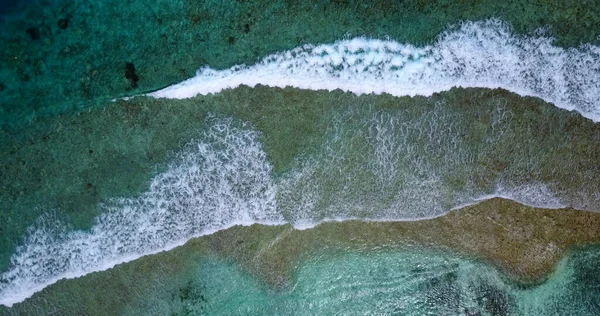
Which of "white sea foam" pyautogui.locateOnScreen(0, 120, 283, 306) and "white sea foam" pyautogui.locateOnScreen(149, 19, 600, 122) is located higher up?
"white sea foam" pyautogui.locateOnScreen(149, 19, 600, 122)

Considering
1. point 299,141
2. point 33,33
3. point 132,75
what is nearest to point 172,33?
point 132,75

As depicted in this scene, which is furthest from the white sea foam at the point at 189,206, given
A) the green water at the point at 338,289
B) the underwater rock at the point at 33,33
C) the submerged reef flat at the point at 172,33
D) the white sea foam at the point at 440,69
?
the underwater rock at the point at 33,33

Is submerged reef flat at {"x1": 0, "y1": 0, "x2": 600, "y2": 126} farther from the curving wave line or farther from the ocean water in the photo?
the curving wave line

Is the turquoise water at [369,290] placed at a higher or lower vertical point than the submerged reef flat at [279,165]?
lower

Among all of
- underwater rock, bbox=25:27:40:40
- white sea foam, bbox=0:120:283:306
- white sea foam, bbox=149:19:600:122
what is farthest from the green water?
underwater rock, bbox=25:27:40:40

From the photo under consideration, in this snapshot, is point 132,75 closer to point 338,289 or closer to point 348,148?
point 348,148

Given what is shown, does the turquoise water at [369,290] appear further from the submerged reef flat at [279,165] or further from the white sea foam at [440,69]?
the white sea foam at [440,69]
